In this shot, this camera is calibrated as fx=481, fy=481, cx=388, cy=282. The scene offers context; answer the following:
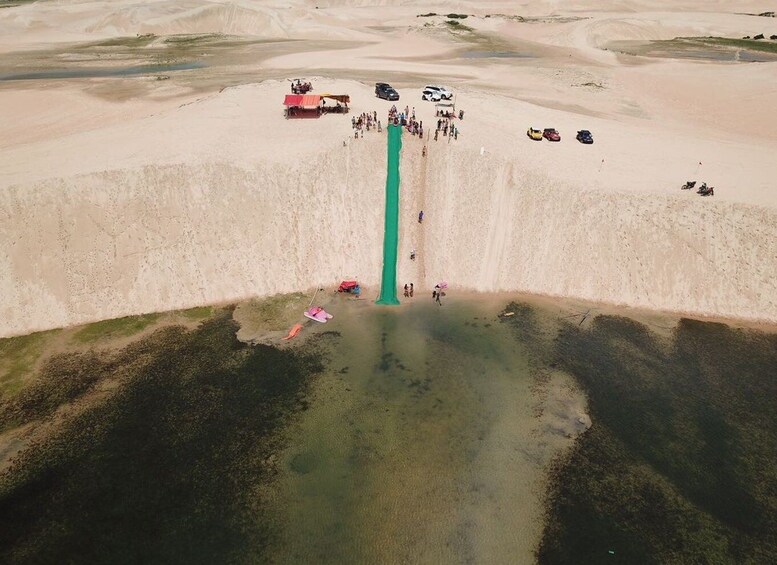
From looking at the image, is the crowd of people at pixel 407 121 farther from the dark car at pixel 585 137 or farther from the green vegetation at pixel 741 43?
the green vegetation at pixel 741 43

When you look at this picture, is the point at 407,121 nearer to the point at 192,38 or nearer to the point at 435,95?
the point at 435,95

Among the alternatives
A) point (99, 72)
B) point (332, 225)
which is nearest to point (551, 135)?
point (332, 225)

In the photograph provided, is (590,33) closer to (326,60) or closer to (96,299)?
(326,60)

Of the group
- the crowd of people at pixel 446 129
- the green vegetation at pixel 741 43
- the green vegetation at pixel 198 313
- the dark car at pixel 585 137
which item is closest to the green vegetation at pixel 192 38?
the crowd of people at pixel 446 129

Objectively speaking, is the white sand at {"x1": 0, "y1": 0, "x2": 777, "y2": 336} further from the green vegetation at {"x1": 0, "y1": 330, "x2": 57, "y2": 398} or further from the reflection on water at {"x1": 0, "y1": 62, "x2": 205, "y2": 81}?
the reflection on water at {"x1": 0, "y1": 62, "x2": 205, "y2": 81}

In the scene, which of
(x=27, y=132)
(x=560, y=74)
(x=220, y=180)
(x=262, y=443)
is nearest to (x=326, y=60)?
(x=560, y=74)
